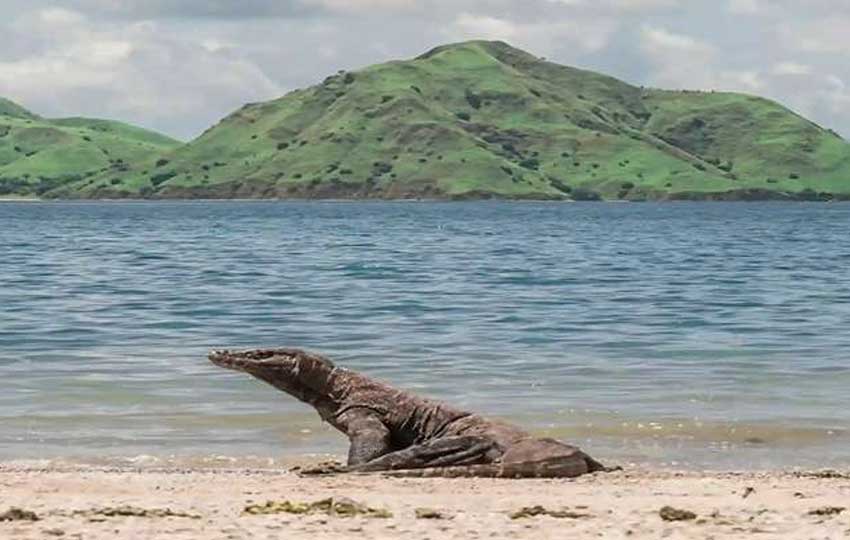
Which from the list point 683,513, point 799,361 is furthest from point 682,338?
point 683,513

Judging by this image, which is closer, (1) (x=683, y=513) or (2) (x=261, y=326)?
(1) (x=683, y=513)

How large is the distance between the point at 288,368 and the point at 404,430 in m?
1.88

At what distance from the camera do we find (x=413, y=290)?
186ft

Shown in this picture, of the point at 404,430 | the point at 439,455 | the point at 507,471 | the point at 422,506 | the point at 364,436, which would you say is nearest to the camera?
the point at 422,506

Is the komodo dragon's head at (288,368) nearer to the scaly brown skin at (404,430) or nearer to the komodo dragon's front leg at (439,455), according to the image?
the scaly brown skin at (404,430)

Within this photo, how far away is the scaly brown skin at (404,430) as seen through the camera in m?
17.1

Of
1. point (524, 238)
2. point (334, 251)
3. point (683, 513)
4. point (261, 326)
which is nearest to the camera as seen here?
point (683, 513)

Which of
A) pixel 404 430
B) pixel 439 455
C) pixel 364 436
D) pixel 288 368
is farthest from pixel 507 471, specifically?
pixel 288 368

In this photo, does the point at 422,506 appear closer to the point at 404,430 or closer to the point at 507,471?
the point at 507,471

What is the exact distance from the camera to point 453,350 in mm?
34500

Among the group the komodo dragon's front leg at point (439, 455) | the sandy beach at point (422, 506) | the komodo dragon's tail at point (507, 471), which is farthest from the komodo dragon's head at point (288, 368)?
the komodo dragon's tail at point (507, 471)

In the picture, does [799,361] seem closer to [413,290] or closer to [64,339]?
[64,339]

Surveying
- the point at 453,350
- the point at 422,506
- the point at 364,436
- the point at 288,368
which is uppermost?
the point at 288,368

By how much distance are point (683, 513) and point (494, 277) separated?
53122 millimetres
